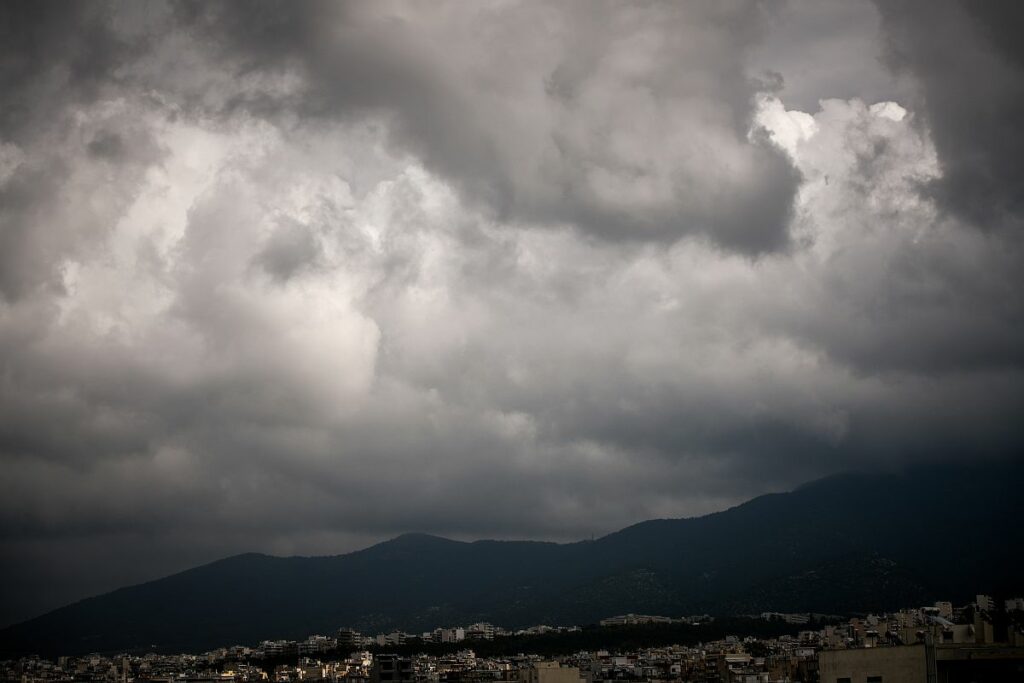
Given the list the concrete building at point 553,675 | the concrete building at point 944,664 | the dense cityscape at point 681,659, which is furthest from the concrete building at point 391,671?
the concrete building at point 944,664

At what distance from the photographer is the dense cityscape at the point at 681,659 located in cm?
4666

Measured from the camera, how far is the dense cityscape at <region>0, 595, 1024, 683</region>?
46656mm

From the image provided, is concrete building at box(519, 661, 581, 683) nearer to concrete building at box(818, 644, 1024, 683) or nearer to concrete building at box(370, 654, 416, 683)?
concrete building at box(370, 654, 416, 683)

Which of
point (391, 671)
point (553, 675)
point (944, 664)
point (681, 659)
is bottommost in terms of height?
point (681, 659)

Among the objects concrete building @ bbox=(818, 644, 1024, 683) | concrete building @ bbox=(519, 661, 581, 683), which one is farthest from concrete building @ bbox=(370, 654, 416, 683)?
concrete building @ bbox=(818, 644, 1024, 683)

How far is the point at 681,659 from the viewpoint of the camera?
438 feet

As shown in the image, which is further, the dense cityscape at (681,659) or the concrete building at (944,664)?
the dense cityscape at (681,659)

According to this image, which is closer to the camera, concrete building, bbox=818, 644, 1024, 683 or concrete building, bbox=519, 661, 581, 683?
concrete building, bbox=818, 644, 1024, 683

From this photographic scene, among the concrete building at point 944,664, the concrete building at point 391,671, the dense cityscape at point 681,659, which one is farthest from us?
the concrete building at point 391,671

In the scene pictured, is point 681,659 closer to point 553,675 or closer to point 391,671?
point 553,675

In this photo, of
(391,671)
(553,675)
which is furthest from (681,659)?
(391,671)

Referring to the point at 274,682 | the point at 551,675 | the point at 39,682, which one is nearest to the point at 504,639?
the point at 274,682

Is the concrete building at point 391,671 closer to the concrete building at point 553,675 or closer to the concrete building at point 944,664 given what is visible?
the concrete building at point 553,675

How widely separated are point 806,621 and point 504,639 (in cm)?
5139
